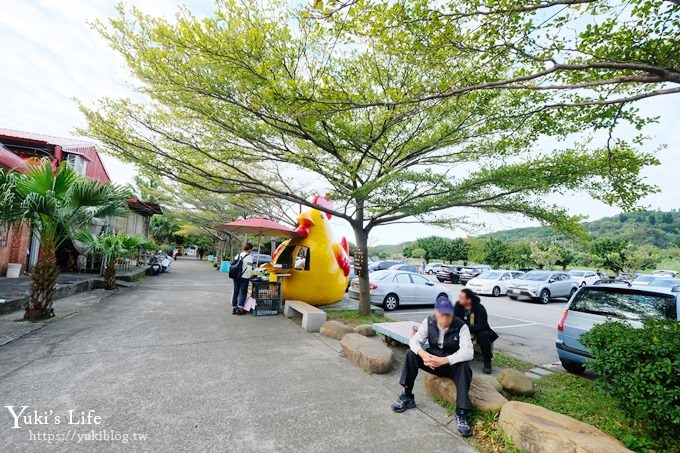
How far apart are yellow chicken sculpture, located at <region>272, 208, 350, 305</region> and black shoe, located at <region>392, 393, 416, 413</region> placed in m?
5.67

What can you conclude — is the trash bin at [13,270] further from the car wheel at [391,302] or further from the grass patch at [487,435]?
the grass patch at [487,435]

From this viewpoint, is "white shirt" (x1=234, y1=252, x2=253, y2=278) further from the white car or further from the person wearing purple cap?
the white car

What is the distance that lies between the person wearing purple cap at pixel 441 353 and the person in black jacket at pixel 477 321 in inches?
53.0

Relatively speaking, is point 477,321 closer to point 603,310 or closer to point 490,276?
point 603,310

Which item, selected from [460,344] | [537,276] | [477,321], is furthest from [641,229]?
[460,344]

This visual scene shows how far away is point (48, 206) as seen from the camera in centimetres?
611

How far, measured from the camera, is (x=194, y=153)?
8.19 metres

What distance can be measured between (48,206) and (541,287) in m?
19.4

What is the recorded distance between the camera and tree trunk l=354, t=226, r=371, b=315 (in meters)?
8.75

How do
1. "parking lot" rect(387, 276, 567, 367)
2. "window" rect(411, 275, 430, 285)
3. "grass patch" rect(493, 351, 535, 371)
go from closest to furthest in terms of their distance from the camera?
"grass patch" rect(493, 351, 535, 371), "parking lot" rect(387, 276, 567, 367), "window" rect(411, 275, 430, 285)

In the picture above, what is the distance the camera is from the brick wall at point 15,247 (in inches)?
406

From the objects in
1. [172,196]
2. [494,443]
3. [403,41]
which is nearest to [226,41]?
[403,41]

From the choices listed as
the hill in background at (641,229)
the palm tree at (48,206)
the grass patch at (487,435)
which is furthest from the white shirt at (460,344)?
the hill in background at (641,229)

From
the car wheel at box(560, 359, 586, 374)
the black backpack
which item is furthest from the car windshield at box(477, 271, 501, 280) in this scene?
the black backpack
